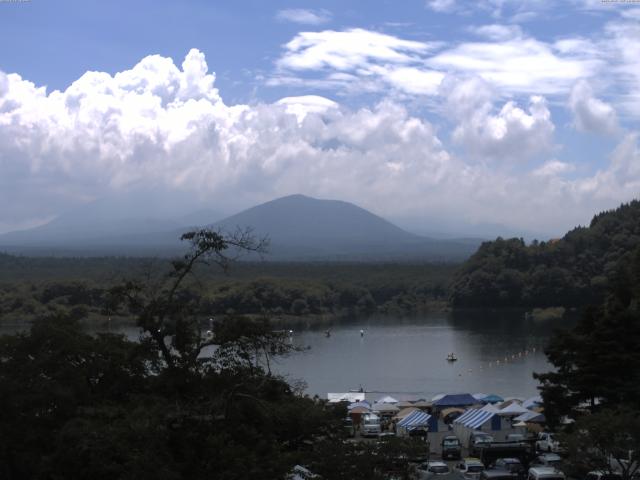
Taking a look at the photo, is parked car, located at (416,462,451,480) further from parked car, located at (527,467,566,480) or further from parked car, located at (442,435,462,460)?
parked car, located at (442,435,462,460)

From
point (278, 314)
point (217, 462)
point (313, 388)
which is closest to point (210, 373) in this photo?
point (217, 462)

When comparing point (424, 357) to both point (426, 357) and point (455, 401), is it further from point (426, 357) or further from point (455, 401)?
point (455, 401)

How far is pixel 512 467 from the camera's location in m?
11.1

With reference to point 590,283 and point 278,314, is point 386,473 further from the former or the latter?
point 590,283

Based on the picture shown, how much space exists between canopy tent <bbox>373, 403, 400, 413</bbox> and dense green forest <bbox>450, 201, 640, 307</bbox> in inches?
1133

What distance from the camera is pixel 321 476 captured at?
7.43 meters

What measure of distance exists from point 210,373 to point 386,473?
6.79 feet

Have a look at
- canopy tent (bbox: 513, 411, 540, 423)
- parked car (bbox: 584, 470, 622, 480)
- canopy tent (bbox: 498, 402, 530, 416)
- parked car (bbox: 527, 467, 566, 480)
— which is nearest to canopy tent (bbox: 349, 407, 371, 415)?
canopy tent (bbox: 498, 402, 530, 416)

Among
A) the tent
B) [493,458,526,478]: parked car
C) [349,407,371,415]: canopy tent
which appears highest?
[493,458,526,478]: parked car

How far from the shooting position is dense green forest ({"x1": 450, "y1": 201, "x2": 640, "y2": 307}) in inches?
1822

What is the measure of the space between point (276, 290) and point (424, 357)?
17.1 meters

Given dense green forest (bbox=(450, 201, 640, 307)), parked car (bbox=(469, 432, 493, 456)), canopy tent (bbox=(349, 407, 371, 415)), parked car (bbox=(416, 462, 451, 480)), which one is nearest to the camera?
parked car (bbox=(416, 462, 451, 480))

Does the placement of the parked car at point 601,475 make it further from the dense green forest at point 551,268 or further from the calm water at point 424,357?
the dense green forest at point 551,268

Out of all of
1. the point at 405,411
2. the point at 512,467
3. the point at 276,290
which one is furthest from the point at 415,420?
the point at 276,290
